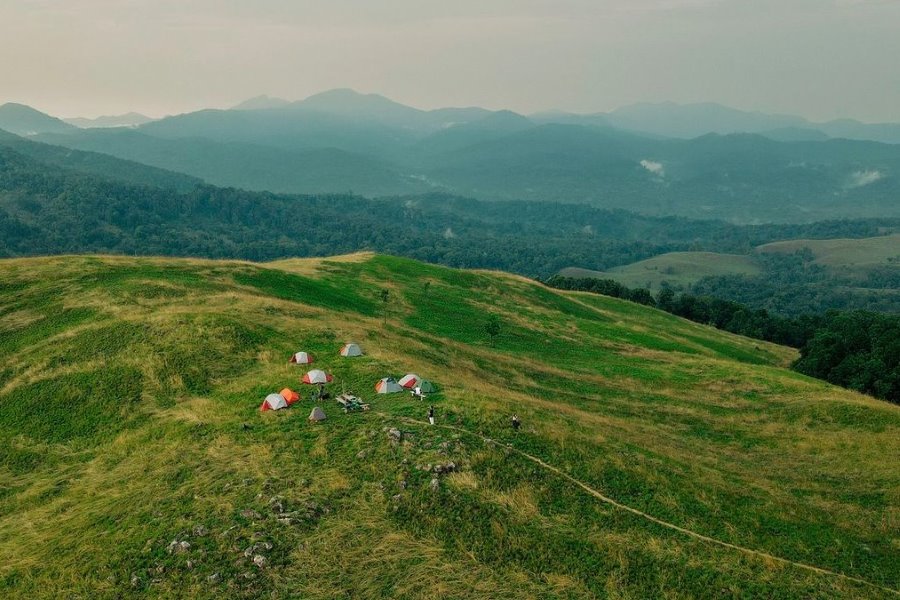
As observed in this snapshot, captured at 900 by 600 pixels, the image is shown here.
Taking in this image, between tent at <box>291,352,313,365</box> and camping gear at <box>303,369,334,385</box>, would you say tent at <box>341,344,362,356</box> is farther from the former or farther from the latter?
camping gear at <box>303,369,334,385</box>

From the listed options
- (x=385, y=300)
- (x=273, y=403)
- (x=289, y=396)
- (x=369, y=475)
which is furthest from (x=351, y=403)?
(x=385, y=300)

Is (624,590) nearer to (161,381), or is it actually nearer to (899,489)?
(899,489)

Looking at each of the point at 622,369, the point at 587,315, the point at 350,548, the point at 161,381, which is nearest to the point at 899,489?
the point at 622,369

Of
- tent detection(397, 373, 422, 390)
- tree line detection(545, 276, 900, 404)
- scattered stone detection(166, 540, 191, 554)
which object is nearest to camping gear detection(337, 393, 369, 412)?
tent detection(397, 373, 422, 390)

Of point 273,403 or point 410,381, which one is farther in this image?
point 410,381

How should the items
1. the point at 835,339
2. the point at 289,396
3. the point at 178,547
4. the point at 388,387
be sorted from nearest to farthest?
the point at 178,547 → the point at 289,396 → the point at 388,387 → the point at 835,339

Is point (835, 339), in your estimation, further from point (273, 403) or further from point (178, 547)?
point (178, 547)
